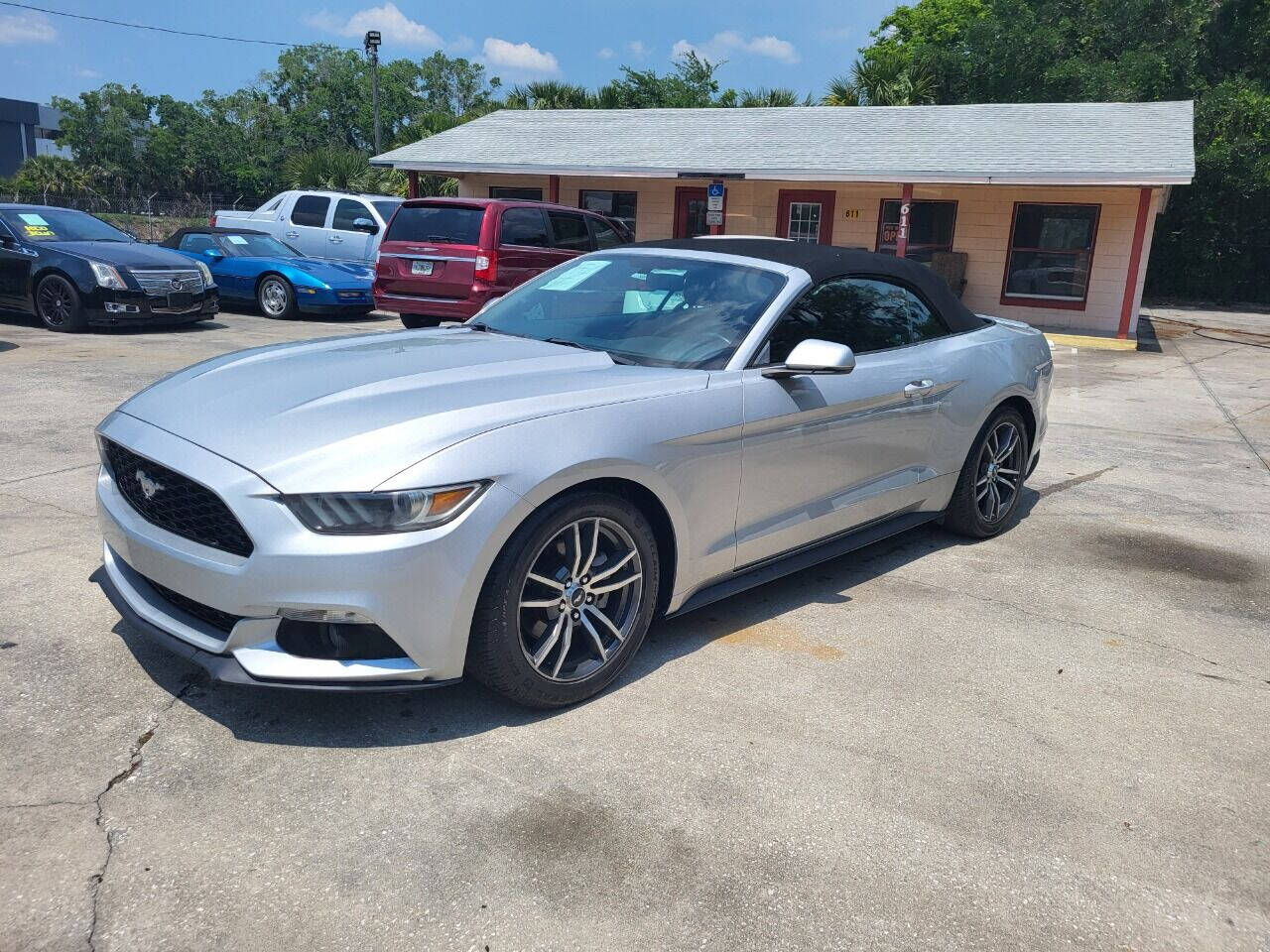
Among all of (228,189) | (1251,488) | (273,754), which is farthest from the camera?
(228,189)

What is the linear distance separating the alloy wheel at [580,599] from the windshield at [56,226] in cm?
1131

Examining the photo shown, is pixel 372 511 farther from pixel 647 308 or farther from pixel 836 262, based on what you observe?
pixel 836 262

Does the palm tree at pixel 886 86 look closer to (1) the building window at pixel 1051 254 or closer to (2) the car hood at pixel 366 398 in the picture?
(1) the building window at pixel 1051 254

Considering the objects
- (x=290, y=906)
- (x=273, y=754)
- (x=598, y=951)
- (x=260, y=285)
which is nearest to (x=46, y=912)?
(x=290, y=906)

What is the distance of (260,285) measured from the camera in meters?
14.8

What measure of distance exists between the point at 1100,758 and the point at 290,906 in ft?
8.19

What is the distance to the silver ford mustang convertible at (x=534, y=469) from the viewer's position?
9.57ft

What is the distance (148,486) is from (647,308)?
6.77ft

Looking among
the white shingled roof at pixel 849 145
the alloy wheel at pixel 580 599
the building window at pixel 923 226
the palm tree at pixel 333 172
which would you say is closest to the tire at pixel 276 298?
the white shingled roof at pixel 849 145

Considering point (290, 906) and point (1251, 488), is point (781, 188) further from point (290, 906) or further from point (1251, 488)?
point (290, 906)

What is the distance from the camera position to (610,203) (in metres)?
23.1

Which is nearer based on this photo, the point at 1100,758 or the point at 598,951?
the point at 598,951

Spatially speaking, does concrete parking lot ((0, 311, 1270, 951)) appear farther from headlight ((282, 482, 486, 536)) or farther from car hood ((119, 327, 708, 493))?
car hood ((119, 327, 708, 493))

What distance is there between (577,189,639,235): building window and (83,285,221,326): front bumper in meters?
12.0
